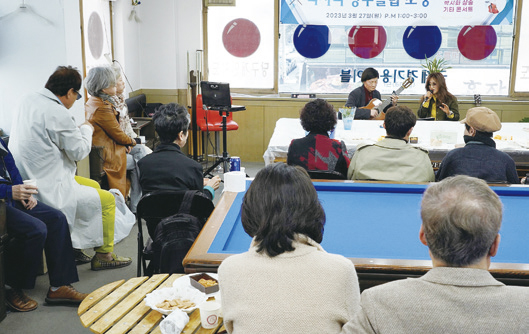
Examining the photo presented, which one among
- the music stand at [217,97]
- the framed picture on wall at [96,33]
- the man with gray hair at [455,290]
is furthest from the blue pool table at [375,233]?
the music stand at [217,97]

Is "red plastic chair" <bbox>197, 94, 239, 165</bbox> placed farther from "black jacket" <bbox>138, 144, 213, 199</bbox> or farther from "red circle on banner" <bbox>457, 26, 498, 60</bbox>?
"black jacket" <bbox>138, 144, 213, 199</bbox>

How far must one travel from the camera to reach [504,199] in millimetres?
3020

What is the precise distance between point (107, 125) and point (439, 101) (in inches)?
140

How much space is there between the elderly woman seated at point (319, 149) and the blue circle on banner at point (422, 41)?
427 cm

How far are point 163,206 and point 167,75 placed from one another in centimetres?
489

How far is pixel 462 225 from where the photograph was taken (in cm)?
135

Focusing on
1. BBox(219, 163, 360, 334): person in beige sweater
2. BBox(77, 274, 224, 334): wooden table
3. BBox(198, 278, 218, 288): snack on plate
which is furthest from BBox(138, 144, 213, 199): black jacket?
BBox(219, 163, 360, 334): person in beige sweater

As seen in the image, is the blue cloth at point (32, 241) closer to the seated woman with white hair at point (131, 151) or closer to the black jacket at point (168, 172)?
the black jacket at point (168, 172)

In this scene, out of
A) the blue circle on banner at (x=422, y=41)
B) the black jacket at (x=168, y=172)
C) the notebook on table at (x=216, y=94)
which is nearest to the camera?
the black jacket at (x=168, y=172)

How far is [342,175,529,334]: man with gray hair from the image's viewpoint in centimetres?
130

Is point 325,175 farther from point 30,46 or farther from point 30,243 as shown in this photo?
point 30,46

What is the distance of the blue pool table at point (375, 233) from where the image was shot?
2084 mm

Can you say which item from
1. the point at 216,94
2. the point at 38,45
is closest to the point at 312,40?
the point at 216,94

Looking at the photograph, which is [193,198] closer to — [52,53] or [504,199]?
[504,199]
